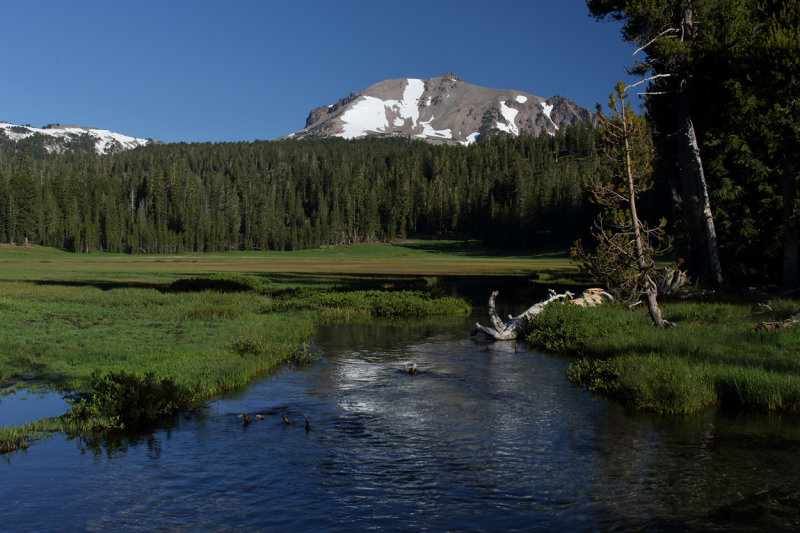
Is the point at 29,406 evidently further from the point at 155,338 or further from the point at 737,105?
the point at 737,105

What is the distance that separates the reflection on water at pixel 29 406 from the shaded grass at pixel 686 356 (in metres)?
13.9

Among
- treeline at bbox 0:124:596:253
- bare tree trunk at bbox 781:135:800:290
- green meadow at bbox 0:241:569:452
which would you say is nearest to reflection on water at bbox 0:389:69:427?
green meadow at bbox 0:241:569:452

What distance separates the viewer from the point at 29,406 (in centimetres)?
1511

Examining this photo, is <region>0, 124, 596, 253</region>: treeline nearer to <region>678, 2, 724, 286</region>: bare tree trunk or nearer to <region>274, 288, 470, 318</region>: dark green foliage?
<region>274, 288, 470, 318</region>: dark green foliage

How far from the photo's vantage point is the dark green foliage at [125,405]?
1338 cm

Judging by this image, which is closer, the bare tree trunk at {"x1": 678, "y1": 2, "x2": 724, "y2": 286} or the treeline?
the bare tree trunk at {"x1": 678, "y1": 2, "x2": 724, "y2": 286}

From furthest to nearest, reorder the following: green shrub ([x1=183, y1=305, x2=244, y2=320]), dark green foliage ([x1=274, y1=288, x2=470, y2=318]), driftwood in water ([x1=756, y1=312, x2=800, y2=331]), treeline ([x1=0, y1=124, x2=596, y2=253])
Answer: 1. treeline ([x1=0, y1=124, x2=596, y2=253])
2. dark green foliage ([x1=274, y1=288, x2=470, y2=318])
3. green shrub ([x1=183, y1=305, x2=244, y2=320])
4. driftwood in water ([x1=756, y1=312, x2=800, y2=331])

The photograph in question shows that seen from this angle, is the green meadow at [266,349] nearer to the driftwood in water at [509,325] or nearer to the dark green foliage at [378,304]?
the dark green foliage at [378,304]

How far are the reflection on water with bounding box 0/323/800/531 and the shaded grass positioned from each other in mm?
709

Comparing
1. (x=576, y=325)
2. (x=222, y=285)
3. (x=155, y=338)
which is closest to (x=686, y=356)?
(x=576, y=325)

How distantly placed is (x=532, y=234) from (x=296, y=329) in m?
123

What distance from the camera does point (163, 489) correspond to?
10211 mm

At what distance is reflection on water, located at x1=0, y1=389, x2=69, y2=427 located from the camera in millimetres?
14047

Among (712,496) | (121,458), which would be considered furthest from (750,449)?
(121,458)
